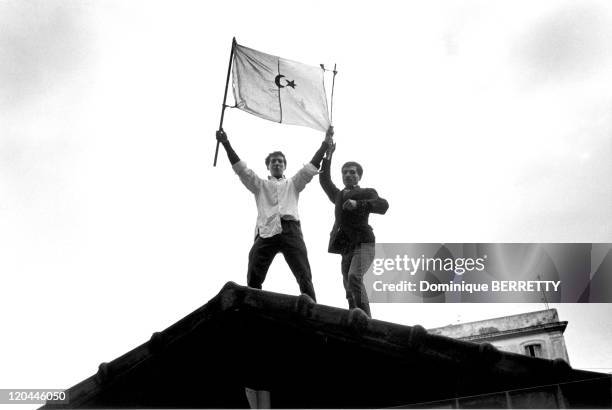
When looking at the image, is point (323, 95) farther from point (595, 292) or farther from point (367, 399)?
point (595, 292)

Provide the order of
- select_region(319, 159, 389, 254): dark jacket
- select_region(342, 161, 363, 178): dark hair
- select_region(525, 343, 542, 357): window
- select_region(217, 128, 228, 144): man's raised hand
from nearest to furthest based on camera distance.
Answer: select_region(217, 128, 228, 144): man's raised hand, select_region(319, 159, 389, 254): dark jacket, select_region(342, 161, 363, 178): dark hair, select_region(525, 343, 542, 357): window

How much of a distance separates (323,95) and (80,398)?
4712mm

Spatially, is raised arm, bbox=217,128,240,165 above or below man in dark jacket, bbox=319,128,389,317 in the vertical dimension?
above

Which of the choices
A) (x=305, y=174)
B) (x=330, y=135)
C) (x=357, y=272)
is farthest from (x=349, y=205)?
(x=330, y=135)

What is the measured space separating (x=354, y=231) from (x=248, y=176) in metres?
1.27

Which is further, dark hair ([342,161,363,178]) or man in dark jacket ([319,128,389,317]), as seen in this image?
dark hair ([342,161,363,178])

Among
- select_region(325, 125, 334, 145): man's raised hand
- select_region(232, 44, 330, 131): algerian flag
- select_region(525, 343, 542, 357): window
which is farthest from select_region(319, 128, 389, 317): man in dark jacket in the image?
select_region(525, 343, 542, 357): window

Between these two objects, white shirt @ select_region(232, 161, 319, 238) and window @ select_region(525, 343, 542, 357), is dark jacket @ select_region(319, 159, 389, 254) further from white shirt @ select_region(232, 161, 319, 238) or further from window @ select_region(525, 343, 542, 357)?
window @ select_region(525, 343, 542, 357)

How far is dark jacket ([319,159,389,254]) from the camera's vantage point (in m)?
6.25

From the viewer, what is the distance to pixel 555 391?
319cm

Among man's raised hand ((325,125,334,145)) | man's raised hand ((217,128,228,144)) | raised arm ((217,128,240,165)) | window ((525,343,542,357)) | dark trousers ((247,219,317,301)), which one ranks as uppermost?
window ((525,343,542,357))

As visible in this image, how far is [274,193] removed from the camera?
5.93 meters

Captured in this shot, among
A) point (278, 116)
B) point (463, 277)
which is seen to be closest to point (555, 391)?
point (278, 116)

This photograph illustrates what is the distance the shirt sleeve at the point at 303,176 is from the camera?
5977mm
